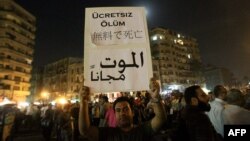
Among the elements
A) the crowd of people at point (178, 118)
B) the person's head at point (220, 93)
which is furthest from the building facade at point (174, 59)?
the crowd of people at point (178, 118)

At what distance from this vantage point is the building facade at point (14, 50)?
61406 millimetres

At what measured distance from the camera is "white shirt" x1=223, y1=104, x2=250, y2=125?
418cm

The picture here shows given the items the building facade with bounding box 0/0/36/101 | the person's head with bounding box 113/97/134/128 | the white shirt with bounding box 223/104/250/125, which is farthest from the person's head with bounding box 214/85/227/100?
the building facade with bounding box 0/0/36/101

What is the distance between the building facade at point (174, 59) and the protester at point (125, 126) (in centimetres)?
8103

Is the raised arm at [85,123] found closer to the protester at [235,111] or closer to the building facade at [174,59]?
the protester at [235,111]

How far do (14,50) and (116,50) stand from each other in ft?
223

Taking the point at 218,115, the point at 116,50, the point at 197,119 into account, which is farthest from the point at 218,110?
the point at 116,50

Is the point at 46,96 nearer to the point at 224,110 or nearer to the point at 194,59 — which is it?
the point at 194,59

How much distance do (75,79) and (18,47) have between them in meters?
23.1

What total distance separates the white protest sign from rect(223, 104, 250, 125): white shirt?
1697mm

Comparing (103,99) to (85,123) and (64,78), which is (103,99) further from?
(64,78)

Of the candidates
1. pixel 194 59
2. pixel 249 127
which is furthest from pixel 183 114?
pixel 194 59

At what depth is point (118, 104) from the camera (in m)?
3.31

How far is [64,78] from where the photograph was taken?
8656cm
